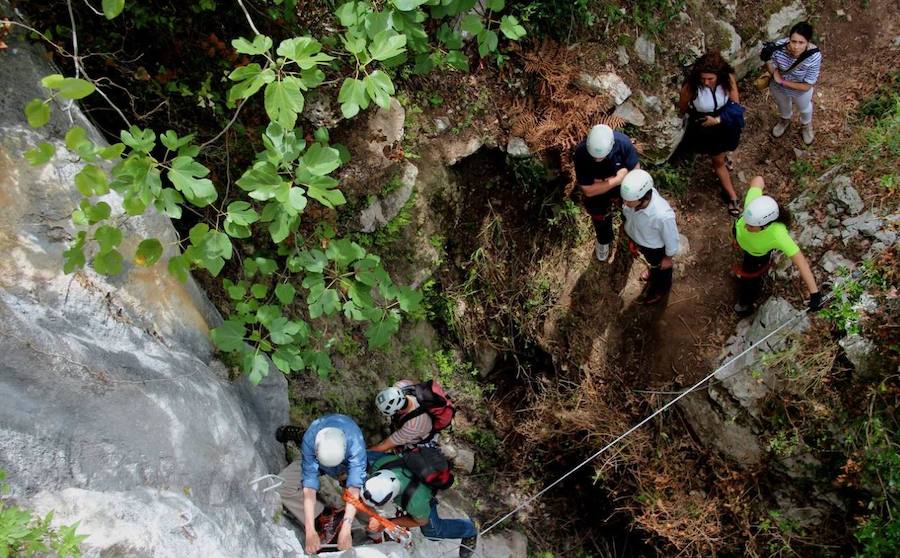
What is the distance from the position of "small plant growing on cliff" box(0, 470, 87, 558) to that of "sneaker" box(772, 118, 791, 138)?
7.87 meters

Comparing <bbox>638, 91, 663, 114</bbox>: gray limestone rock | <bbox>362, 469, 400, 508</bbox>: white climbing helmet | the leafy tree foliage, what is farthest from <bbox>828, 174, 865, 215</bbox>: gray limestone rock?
<bbox>362, 469, 400, 508</bbox>: white climbing helmet

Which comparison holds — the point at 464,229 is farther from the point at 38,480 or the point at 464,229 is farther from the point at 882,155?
the point at 38,480

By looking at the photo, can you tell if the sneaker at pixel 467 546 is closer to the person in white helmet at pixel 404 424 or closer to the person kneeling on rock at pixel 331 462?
the person in white helmet at pixel 404 424

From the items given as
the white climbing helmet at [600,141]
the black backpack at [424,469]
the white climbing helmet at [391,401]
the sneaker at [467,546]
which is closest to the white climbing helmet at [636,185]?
the white climbing helmet at [600,141]

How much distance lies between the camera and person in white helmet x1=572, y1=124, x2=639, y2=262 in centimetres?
529

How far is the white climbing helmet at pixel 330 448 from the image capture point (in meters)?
5.07

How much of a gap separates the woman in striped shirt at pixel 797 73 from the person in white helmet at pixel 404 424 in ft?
17.1

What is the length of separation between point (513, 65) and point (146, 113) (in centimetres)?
403

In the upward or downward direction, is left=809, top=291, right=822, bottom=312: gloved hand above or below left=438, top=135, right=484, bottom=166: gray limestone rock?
below

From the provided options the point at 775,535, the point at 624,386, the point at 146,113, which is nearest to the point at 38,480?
the point at 146,113

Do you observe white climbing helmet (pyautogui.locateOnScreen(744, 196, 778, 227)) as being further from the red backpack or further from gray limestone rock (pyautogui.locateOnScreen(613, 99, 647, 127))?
the red backpack

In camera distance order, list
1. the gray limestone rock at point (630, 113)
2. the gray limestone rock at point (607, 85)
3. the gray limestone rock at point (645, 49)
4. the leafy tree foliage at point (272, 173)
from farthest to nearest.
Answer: the gray limestone rock at point (645, 49)
the gray limestone rock at point (630, 113)
the gray limestone rock at point (607, 85)
the leafy tree foliage at point (272, 173)

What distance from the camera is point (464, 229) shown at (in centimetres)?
738

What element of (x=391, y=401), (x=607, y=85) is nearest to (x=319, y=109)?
(x=391, y=401)
